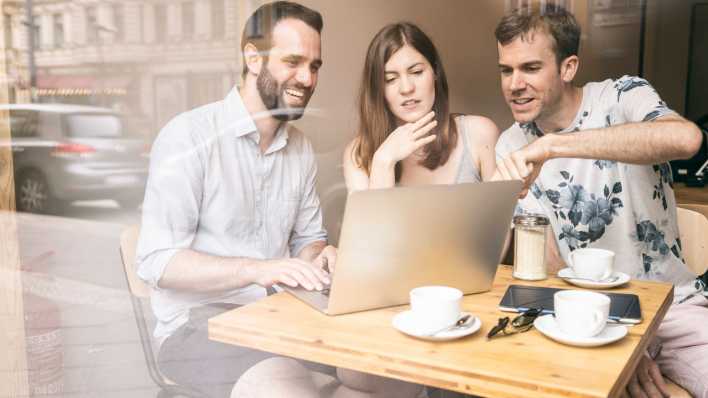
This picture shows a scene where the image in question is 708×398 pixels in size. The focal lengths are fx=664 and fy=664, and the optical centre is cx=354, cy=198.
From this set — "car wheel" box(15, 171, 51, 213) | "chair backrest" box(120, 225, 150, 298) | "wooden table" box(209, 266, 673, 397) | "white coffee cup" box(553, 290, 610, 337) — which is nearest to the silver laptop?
"wooden table" box(209, 266, 673, 397)

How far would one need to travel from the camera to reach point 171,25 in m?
1.61

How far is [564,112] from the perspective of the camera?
2070 millimetres

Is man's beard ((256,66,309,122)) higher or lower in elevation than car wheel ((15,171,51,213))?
higher

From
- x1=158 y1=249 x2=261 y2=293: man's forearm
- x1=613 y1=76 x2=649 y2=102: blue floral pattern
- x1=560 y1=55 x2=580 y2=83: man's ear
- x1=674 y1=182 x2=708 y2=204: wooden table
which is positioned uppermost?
x1=560 y1=55 x2=580 y2=83: man's ear

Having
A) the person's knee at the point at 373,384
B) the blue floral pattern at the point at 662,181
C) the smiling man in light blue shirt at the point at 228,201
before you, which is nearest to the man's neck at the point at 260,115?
the smiling man in light blue shirt at the point at 228,201

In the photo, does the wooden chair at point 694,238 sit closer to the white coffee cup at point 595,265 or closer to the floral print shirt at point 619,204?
the floral print shirt at point 619,204

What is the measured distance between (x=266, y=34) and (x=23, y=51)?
583mm

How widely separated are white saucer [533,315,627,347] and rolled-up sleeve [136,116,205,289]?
912 millimetres

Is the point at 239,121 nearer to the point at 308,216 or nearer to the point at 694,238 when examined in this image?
the point at 308,216

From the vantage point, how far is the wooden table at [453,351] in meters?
0.99

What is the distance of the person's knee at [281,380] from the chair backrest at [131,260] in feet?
1.23

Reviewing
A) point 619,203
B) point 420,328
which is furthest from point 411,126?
point 420,328

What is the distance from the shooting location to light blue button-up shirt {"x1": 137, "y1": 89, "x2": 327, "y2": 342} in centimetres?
165

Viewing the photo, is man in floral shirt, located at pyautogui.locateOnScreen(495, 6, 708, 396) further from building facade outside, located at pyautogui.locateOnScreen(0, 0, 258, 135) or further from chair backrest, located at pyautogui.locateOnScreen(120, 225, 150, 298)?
chair backrest, located at pyautogui.locateOnScreen(120, 225, 150, 298)
